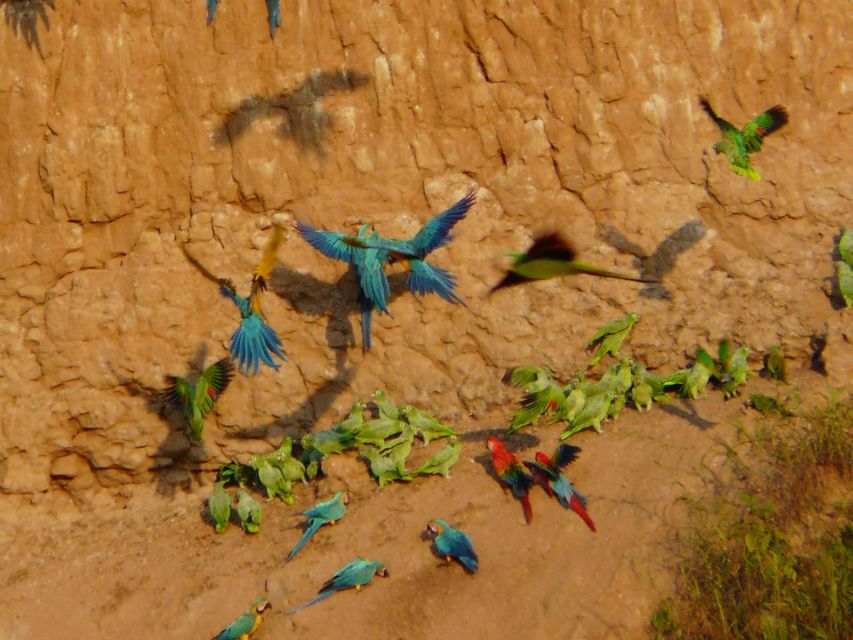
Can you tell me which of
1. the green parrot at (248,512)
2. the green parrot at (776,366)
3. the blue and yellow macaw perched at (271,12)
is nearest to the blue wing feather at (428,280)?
the green parrot at (248,512)

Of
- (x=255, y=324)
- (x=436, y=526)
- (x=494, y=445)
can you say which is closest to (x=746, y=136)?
(x=494, y=445)

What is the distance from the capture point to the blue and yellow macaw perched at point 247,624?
4336 mm

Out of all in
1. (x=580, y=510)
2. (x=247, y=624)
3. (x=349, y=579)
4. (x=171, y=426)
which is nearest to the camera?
(x=247, y=624)

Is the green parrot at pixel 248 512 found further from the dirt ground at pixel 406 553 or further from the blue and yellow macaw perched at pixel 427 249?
the blue and yellow macaw perched at pixel 427 249

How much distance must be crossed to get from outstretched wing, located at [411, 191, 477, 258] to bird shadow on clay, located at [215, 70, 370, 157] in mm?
907

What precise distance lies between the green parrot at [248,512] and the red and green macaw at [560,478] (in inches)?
53.3

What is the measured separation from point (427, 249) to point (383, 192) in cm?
63

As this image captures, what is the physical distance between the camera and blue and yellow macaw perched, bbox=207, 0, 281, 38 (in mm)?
5207

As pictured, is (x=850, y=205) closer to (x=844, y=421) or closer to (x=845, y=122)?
(x=845, y=122)

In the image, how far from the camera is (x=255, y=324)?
16.4ft

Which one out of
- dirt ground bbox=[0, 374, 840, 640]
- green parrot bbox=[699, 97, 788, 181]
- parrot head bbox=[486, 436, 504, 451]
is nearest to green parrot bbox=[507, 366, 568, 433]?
dirt ground bbox=[0, 374, 840, 640]

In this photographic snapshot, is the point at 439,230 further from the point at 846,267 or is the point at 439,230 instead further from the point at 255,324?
the point at 846,267

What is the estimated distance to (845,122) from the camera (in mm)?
5574

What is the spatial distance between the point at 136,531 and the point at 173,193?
1.82m
